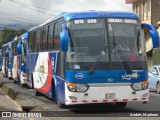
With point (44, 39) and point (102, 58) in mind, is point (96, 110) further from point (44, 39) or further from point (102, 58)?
point (44, 39)

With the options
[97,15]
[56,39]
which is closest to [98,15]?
[97,15]

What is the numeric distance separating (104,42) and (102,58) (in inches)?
20.0

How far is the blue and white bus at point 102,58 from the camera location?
39.2 ft

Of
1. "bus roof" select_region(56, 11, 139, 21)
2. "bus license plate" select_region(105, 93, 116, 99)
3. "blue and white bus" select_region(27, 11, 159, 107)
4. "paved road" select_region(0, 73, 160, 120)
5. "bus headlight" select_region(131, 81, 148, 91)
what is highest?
"bus roof" select_region(56, 11, 139, 21)

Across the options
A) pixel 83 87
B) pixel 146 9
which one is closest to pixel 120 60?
pixel 83 87

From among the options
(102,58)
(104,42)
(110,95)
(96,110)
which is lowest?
(96,110)

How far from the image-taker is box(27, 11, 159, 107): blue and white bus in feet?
39.2

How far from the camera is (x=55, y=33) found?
14453mm

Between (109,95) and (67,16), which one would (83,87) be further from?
(67,16)

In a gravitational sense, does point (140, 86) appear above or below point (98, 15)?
below

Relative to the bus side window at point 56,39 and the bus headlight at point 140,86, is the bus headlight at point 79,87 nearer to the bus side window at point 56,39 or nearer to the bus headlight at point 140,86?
the bus headlight at point 140,86

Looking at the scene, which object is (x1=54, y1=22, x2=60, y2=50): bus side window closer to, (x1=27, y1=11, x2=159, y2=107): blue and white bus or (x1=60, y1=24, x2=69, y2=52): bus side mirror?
(x1=27, y1=11, x2=159, y2=107): blue and white bus

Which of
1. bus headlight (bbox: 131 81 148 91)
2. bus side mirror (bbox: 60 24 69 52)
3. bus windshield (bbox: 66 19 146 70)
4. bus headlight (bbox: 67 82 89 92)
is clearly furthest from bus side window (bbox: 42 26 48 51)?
bus headlight (bbox: 131 81 148 91)

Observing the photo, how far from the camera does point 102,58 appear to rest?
1212 cm
